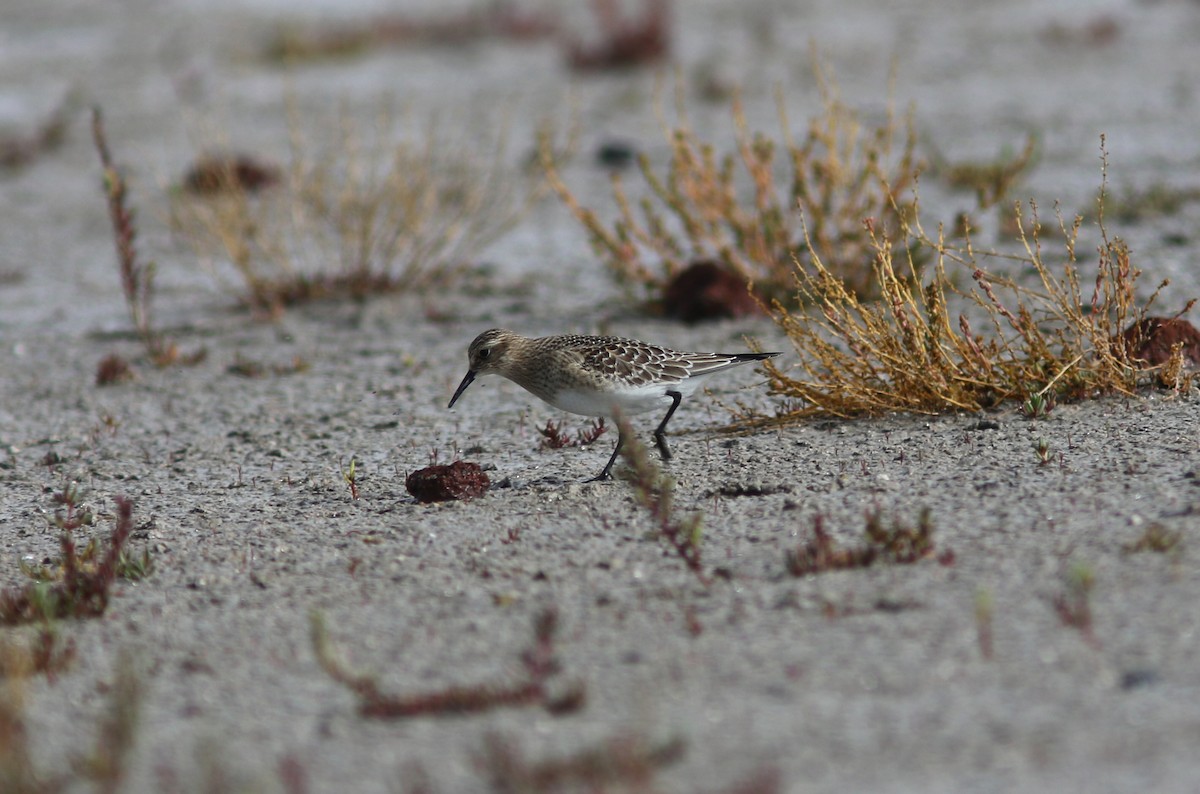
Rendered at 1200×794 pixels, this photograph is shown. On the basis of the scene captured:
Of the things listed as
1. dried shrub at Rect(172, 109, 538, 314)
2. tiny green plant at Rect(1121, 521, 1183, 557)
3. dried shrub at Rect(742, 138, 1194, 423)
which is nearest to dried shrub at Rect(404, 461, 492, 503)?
dried shrub at Rect(742, 138, 1194, 423)

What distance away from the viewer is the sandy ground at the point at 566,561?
3498mm

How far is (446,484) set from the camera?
18.0ft

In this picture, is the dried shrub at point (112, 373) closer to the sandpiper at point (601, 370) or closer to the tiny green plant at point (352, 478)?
the tiny green plant at point (352, 478)

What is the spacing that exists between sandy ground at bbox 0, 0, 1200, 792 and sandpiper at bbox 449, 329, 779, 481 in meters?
0.31

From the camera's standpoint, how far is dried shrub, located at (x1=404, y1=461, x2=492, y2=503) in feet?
18.0

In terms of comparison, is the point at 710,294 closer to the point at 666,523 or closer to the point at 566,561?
the point at 566,561

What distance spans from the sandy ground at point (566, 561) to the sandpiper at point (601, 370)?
310mm

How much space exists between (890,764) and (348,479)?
2.88 m

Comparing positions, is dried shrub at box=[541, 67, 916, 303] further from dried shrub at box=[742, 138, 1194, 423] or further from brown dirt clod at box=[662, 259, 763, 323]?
dried shrub at box=[742, 138, 1194, 423]

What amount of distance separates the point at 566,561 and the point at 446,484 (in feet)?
2.95

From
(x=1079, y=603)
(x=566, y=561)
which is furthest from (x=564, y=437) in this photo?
(x=1079, y=603)

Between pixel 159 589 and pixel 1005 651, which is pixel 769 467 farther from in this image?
pixel 159 589

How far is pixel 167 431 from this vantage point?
7047 mm

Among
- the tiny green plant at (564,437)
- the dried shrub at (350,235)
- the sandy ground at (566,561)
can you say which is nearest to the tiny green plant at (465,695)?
the sandy ground at (566,561)
